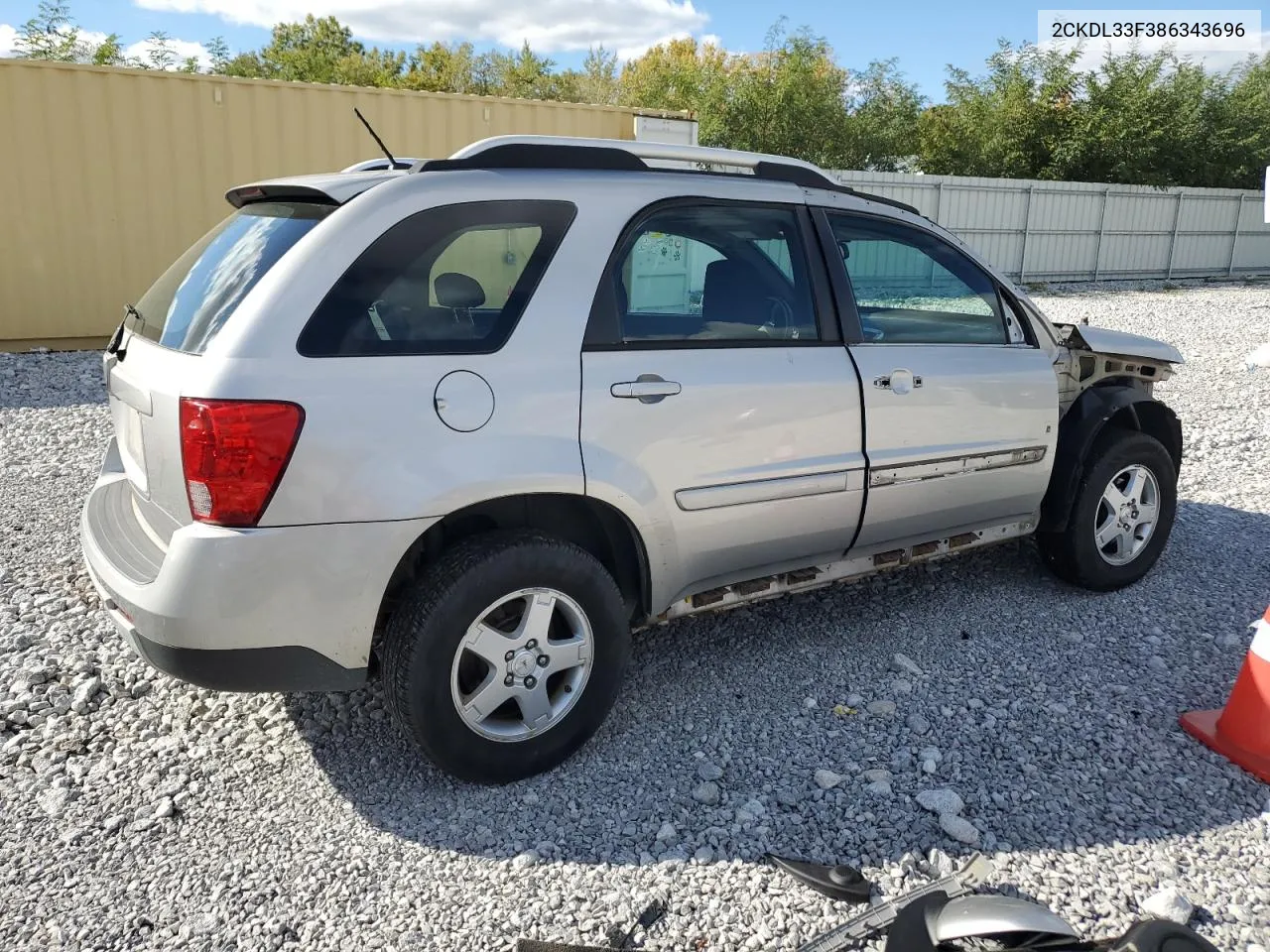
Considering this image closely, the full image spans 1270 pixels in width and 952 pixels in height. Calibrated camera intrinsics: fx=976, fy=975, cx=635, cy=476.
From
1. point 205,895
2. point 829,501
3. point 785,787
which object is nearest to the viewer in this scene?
point 205,895

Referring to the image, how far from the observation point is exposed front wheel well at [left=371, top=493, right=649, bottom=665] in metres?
2.96

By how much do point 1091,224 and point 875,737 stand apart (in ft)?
71.4

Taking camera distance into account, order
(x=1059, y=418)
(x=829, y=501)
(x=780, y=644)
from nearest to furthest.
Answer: (x=829, y=501)
(x=780, y=644)
(x=1059, y=418)

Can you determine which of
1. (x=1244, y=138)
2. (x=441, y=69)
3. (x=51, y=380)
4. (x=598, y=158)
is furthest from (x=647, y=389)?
(x=441, y=69)

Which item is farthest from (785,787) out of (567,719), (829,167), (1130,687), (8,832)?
(829,167)

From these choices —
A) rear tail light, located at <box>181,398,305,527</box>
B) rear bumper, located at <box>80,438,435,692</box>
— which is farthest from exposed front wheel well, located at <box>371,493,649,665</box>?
rear tail light, located at <box>181,398,305,527</box>

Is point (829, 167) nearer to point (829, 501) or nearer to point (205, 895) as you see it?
point (829, 501)

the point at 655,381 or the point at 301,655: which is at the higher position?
the point at 655,381

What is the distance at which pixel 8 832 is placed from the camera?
282cm

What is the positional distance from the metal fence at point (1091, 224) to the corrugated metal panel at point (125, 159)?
10260 millimetres

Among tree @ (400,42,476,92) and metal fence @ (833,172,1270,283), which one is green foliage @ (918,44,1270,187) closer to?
metal fence @ (833,172,1270,283)

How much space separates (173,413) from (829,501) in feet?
7.22

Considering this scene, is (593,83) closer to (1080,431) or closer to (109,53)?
(109,53)

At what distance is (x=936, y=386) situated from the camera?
381 cm
